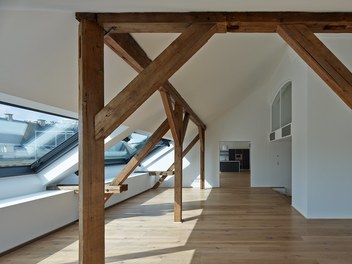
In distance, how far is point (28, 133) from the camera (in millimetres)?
4113

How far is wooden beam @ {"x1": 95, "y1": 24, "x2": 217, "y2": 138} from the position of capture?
1.99 metres

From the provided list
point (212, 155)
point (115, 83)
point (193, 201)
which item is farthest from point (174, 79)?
point (212, 155)

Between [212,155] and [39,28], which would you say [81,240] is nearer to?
[39,28]

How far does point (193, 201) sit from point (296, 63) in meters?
4.12

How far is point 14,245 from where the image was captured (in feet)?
12.0

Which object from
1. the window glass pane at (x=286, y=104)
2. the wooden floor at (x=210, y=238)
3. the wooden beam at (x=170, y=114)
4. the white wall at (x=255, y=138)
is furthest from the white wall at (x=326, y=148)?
the white wall at (x=255, y=138)

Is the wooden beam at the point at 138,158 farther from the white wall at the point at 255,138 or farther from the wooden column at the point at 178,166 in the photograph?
the white wall at the point at 255,138

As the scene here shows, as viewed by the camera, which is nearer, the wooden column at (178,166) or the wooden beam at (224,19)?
the wooden beam at (224,19)

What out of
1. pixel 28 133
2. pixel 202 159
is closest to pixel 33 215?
pixel 28 133

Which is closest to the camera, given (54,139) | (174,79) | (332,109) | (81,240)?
(81,240)

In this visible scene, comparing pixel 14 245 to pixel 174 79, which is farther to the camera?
pixel 174 79

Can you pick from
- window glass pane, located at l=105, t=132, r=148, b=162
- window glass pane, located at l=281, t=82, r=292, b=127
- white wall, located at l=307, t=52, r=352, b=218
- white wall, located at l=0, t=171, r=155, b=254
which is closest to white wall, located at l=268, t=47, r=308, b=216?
white wall, located at l=307, t=52, r=352, b=218

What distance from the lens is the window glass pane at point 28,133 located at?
359 cm

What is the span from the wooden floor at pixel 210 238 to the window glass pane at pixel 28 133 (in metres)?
1.25
